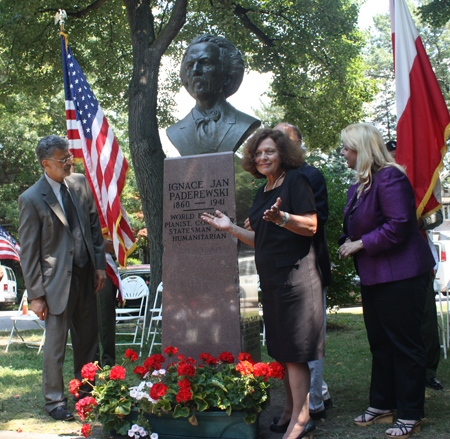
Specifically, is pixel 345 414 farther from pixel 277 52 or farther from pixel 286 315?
pixel 277 52

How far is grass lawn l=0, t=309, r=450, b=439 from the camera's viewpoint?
11.0 ft

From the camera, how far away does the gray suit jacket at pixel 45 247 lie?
383cm

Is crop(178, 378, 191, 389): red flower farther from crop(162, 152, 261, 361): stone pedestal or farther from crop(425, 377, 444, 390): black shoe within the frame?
crop(425, 377, 444, 390): black shoe

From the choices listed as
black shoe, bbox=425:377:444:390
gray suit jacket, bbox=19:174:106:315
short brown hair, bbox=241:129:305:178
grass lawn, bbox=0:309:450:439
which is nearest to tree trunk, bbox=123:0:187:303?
grass lawn, bbox=0:309:450:439

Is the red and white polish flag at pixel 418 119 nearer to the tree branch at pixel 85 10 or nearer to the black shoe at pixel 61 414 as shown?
the black shoe at pixel 61 414

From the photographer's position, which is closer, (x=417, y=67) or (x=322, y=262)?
(x=322, y=262)

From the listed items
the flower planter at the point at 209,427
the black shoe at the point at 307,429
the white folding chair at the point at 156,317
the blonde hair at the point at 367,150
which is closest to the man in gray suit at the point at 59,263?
the flower planter at the point at 209,427

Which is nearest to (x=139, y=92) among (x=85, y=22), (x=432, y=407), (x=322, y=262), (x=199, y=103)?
(x=85, y=22)

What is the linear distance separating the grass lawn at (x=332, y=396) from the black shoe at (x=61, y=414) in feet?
0.17

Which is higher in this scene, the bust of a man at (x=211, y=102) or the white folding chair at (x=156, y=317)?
the bust of a man at (x=211, y=102)

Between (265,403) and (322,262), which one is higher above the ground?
(322,262)

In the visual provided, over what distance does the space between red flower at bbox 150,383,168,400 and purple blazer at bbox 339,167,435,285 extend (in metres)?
1.56

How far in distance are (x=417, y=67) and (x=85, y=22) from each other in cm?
1063

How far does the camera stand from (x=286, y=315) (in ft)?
9.93
